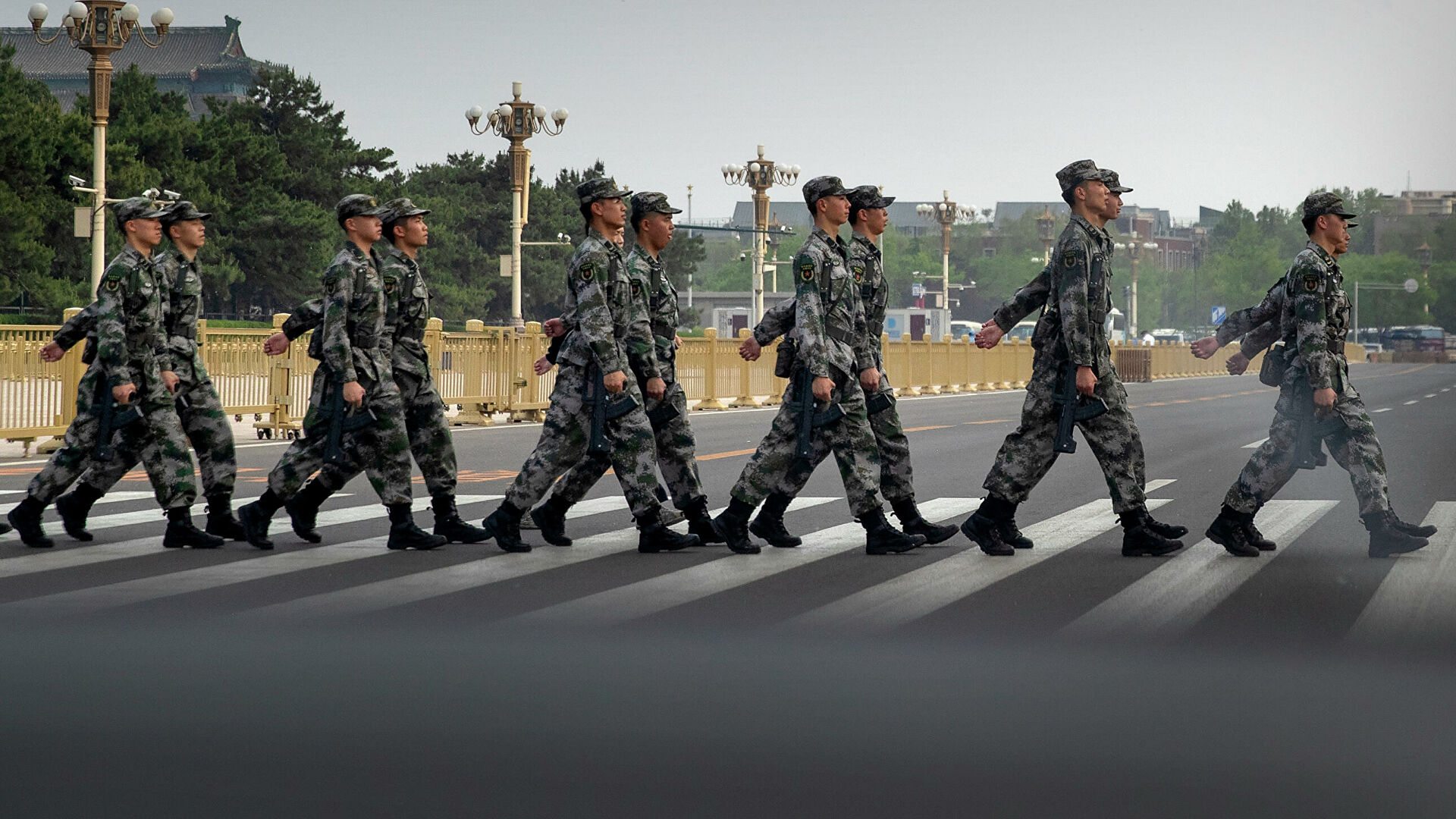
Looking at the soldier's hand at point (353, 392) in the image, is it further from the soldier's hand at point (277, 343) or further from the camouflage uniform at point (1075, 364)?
the camouflage uniform at point (1075, 364)

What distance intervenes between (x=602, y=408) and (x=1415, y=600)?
3.90 meters

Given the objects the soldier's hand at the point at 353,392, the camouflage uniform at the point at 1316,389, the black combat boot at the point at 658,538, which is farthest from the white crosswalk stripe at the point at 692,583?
the camouflage uniform at the point at 1316,389

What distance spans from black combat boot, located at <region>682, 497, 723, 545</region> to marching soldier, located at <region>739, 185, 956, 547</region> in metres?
0.23

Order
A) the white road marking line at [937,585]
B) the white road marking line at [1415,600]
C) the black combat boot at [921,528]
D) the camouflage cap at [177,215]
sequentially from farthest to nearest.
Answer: the black combat boot at [921,528] → the camouflage cap at [177,215] → the white road marking line at [937,585] → the white road marking line at [1415,600]

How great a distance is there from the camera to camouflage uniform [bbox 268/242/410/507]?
9.10 meters

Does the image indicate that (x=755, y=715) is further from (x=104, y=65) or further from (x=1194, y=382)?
(x=1194, y=382)

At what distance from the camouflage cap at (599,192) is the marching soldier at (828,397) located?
38.7 inches

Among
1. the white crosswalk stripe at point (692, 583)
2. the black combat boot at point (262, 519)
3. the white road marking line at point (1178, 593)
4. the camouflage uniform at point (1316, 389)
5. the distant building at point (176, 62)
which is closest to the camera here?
the white road marking line at point (1178, 593)

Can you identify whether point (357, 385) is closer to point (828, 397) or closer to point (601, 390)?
point (601, 390)

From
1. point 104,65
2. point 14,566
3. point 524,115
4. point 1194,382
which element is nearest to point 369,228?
point 14,566

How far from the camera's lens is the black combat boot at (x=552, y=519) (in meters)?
9.65

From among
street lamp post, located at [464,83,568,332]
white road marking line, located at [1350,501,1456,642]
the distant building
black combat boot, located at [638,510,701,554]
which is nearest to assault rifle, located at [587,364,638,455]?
black combat boot, located at [638,510,701,554]

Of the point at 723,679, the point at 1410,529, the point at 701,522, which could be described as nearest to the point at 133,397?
the point at 701,522

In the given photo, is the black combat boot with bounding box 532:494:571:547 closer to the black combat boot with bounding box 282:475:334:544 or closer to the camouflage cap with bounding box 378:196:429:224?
the black combat boot with bounding box 282:475:334:544
